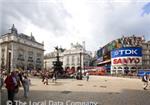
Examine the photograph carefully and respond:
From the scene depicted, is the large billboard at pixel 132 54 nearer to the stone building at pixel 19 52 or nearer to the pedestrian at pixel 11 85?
the stone building at pixel 19 52

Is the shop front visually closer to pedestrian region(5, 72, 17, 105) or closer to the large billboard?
the large billboard

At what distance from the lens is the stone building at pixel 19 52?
32.6ft

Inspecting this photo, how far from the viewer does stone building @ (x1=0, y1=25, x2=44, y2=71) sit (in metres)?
9.95

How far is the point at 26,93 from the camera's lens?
941 cm

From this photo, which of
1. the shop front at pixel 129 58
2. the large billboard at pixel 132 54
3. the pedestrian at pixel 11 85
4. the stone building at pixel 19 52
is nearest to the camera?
the pedestrian at pixel 11 85

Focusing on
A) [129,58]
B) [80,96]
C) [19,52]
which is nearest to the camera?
[80,96]

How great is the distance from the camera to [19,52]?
11.0m

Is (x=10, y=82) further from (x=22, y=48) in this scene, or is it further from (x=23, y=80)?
(x=22, y=48)

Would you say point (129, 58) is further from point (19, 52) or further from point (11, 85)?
point (11, 85)

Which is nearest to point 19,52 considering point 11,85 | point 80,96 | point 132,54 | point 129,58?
point 11,85

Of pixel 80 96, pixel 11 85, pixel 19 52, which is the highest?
pixel 19 52

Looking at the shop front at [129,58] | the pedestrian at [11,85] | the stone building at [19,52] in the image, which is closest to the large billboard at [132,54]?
the shop front at [129,58]

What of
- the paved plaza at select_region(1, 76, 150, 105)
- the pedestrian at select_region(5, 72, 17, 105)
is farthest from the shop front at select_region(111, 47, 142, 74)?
the pedestrian at select_region(5, 72, 17, 105)

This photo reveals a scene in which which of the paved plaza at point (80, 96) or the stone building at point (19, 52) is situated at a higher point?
the stone building at point (19, 52)
